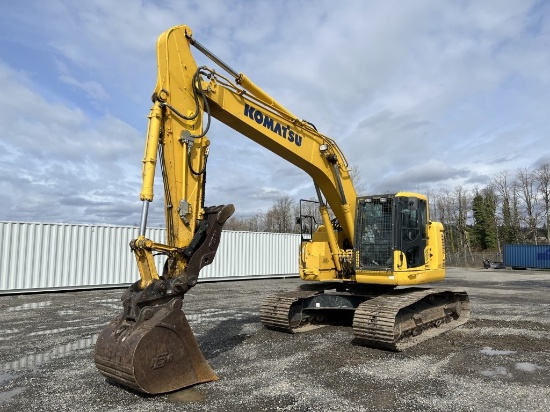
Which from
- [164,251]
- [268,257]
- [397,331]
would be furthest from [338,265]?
[268,257]

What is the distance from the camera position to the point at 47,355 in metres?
8.02

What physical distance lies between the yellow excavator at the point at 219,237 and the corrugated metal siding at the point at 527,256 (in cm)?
3466

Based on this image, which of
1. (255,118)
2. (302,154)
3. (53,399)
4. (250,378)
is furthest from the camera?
(302,154)

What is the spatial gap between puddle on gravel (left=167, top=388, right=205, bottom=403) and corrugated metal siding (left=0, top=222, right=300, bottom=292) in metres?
14.8

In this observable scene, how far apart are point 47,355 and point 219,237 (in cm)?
417

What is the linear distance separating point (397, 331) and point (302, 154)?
12.2 ft

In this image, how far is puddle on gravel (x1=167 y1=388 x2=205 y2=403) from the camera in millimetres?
5566

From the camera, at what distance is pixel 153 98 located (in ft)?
20.5

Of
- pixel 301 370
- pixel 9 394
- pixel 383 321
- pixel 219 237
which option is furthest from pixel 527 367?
pixel 9 394

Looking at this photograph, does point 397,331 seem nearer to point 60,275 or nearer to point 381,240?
point 381,240

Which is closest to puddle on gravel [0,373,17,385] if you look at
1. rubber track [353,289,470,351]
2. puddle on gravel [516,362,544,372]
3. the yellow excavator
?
the yellow excavator

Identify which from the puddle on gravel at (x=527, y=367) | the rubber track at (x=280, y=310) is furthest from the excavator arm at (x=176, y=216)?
the puddle on gravel at (x=527, y=367)

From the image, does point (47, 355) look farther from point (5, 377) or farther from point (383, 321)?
point (383, 321)

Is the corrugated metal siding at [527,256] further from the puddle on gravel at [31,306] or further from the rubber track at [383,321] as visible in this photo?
the puddle on gravel at [31,306]
